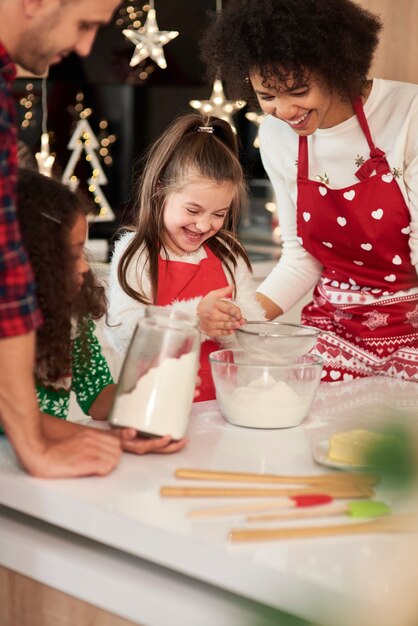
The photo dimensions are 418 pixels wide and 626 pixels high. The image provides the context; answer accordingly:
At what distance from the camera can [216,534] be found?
38.7 inches

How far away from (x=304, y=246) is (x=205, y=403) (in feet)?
2.05

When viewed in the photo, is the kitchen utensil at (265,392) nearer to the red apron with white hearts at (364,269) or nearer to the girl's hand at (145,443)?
the girl's hand at (145,443)

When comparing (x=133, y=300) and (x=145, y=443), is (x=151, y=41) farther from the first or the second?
(x=145, y=443)

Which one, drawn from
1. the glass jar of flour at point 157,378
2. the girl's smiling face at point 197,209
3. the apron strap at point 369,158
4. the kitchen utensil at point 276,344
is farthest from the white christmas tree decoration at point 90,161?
the glass jar of flour at point 157,378

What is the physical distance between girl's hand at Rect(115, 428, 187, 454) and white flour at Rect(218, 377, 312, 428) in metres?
0.17

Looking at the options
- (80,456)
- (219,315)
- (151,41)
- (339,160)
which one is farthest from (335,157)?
(151,41)

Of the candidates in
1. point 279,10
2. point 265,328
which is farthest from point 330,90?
point 265,328

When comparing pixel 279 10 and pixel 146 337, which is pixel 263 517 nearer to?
pixel 146 337

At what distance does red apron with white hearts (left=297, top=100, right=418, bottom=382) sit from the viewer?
74.0 inches

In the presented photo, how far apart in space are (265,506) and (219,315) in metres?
0.68

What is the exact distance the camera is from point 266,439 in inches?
53.3

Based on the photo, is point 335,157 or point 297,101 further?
point 335,157

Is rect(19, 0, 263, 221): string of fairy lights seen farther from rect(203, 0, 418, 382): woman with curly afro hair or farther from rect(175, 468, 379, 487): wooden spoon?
rect(175, 468, 379, 487): wooden spoon

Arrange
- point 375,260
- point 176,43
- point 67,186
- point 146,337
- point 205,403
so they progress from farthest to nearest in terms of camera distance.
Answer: point 176,43
point 375,260
point 205,403
point 67,186
point 146,337
